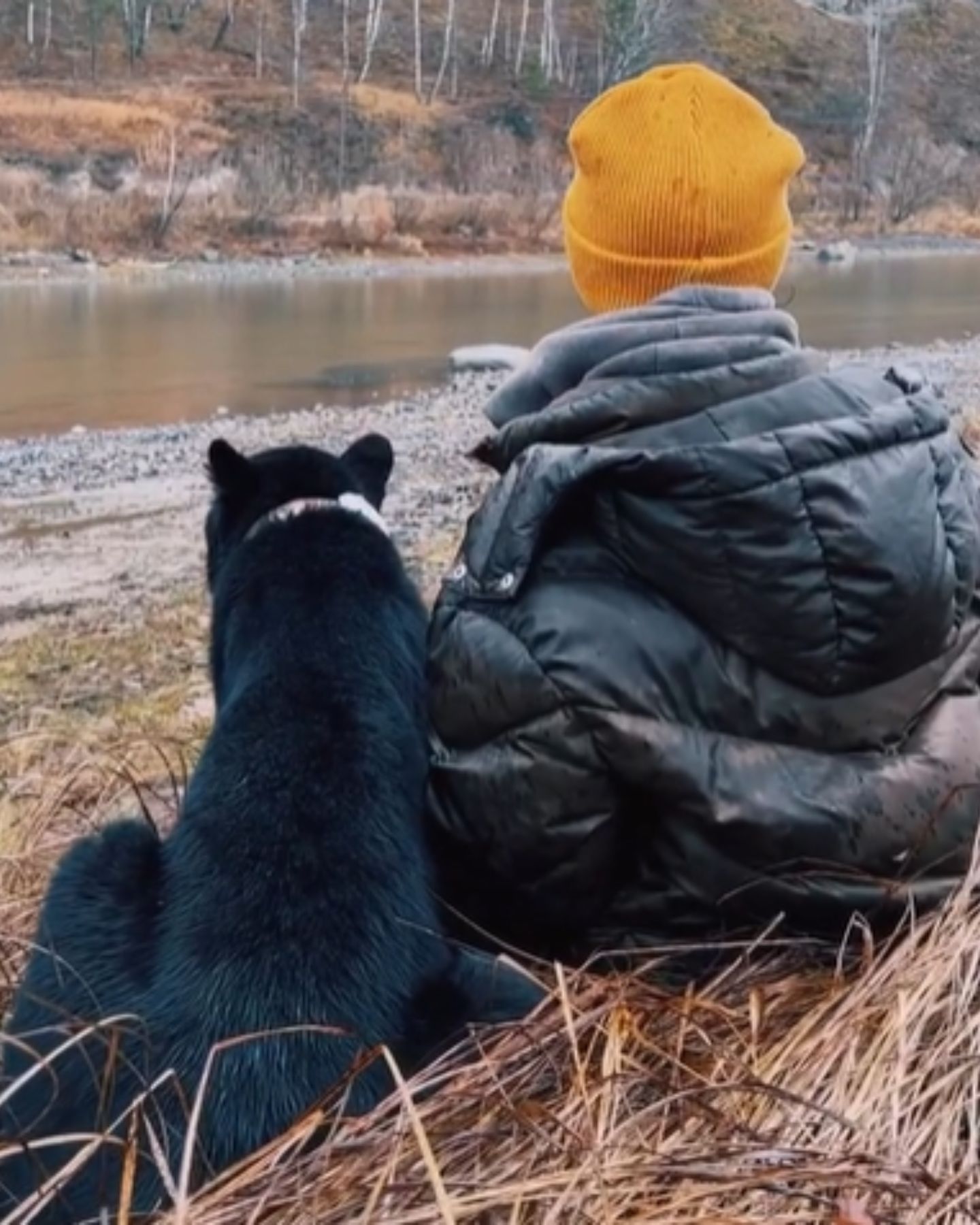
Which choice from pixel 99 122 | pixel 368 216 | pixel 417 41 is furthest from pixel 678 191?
pixel 417 41

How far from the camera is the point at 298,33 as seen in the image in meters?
54.0

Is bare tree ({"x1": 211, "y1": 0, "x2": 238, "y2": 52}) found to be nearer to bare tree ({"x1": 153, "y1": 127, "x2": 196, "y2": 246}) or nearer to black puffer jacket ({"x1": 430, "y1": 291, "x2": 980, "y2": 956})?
bare tree ({"x1": 153, "y1": 127, "x2": 196, "y2": 246})

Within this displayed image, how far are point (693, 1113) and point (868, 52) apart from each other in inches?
2786

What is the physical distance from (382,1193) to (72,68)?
54.6 m

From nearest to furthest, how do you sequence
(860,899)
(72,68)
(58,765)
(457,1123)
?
(457,1123), (860,899), (58,765), (72,68)

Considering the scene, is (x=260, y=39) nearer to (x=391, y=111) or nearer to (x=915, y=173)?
(x=391, y=111)

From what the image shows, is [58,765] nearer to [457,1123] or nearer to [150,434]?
[457,1123]

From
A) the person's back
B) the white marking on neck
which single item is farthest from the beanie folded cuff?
the white marking on neck

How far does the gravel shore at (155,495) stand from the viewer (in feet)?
30.1

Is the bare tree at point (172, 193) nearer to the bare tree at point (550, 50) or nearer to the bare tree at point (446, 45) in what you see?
the bare tree at point (446, 45)

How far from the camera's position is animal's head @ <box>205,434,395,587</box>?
2.67 metres

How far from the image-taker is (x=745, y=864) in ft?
6.82

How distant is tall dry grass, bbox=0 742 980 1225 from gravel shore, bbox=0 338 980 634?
13.6ft

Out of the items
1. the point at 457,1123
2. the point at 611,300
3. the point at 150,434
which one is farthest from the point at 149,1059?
the point at 150,434
